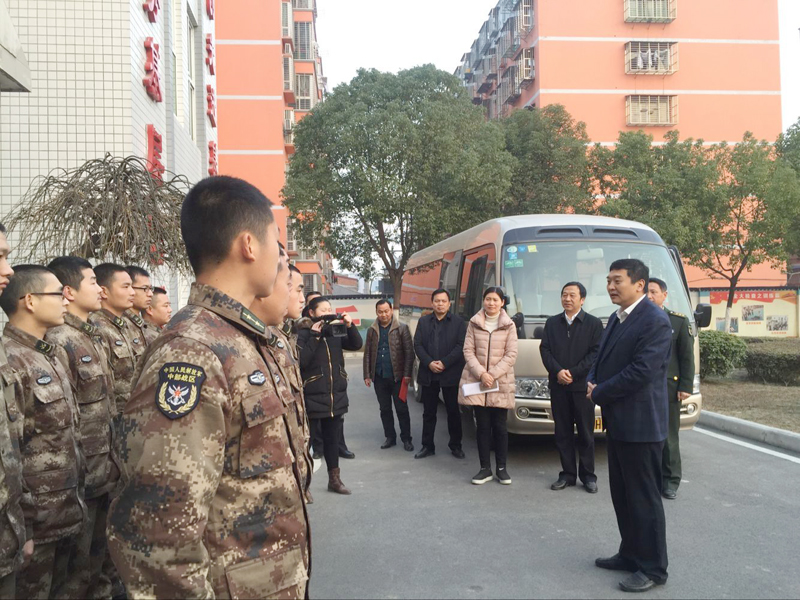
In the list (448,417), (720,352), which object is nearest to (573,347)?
(448,417)

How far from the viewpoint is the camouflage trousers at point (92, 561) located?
374cm

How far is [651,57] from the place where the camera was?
39875 millimetres

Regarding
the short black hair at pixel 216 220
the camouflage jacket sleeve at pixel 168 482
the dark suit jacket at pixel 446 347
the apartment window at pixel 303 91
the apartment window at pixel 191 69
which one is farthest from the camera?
the apartment window at pixel 303 91

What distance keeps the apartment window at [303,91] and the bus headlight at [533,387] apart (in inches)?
1789

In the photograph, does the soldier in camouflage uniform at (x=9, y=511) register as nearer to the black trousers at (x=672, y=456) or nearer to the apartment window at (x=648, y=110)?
the black trousers at (x=672, y=456)

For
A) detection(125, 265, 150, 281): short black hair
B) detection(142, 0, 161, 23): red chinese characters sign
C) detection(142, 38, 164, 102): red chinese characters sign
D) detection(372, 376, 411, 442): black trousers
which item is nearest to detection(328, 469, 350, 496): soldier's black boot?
detection(372, 376, 411, 442): black trousers

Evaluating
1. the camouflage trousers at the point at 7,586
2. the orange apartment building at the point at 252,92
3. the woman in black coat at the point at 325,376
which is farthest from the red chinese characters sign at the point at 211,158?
the orange apartment building at the point at 252,92

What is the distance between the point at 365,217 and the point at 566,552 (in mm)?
20492

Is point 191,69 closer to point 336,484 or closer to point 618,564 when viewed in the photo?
point 336,484

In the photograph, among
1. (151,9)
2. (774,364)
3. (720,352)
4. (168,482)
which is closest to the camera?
(168,482)

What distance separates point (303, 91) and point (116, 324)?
48431 mm

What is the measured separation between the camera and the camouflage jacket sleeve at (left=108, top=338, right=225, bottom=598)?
1605mm

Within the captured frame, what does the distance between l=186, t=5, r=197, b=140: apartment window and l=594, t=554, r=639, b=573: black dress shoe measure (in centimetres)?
1281

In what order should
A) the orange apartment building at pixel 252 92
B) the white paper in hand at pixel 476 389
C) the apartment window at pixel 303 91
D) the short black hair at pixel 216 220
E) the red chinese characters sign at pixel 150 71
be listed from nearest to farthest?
the short black hair at pixel 216 220 → the white paper in hand at pixel 476 389 → the red chinese characters sign at pixel 150 71 → the orange apartment building at pixel 252 92 → the apartment window at pixel 303 91
